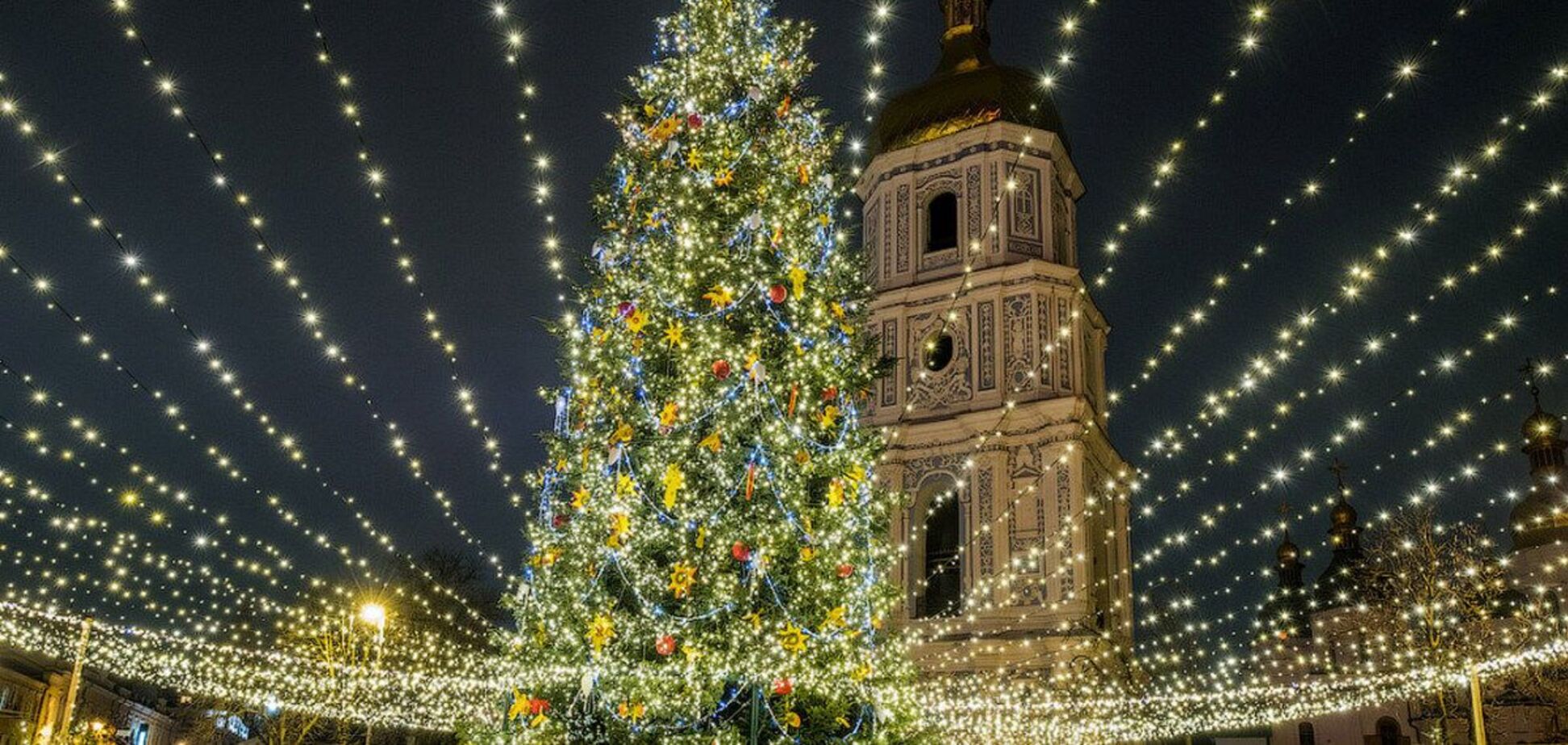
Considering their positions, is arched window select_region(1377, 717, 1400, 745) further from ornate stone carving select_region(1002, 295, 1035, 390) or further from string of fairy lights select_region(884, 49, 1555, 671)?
ornate stone carving select_region(1002, 295, 1035, 390)

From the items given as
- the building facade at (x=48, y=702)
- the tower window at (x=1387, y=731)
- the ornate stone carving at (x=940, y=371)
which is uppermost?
the ornate stone carving at (x=940, y=371)

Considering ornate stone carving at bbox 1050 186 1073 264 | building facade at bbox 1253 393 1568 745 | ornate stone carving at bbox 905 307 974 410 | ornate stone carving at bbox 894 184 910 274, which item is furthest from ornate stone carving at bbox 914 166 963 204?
building facade at bbox 1253 393 1568 745

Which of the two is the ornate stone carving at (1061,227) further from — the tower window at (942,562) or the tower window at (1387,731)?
the tower window at (1387,731)

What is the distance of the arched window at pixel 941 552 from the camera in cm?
1997

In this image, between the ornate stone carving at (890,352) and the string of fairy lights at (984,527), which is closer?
the string of fairy lights at (984,527)

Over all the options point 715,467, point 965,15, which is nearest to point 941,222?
point 965,15

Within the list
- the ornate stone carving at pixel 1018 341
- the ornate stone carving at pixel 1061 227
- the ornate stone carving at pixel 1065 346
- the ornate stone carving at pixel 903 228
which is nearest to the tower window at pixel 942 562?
the ornate stone carving at pixel 1018 341

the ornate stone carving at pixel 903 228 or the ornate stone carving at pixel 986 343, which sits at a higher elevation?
the ornate stone carving at pixel 903 228

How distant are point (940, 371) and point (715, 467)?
1266 centimetres

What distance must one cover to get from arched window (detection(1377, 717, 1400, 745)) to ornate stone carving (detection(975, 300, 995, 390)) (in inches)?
1155

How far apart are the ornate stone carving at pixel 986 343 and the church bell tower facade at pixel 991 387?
36 millimetres

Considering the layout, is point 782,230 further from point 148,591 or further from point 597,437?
point 148,591

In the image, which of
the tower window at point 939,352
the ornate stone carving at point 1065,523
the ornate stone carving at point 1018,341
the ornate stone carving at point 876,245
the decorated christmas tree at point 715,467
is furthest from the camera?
the ornate stone carving at point 876,245

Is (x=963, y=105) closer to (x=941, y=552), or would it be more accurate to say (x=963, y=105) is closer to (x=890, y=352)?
(x=890, y=352)
